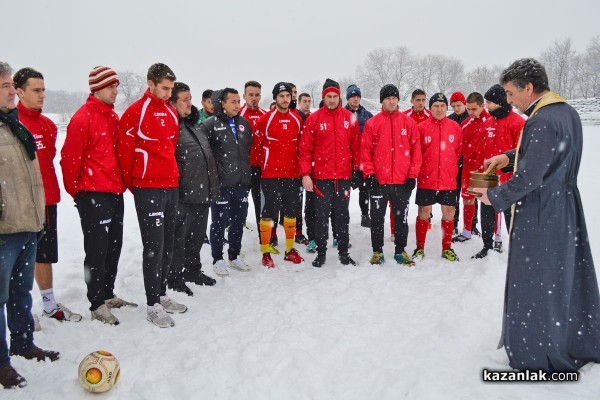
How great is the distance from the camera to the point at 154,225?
4.28 m

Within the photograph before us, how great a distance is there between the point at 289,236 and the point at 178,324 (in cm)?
260

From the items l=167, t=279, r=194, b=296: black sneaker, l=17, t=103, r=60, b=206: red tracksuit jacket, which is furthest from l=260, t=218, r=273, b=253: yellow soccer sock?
l=17, t=103, r=60, b=206: red tracksuit jacket

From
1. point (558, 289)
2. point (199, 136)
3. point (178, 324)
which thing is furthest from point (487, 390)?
point (199, 136)

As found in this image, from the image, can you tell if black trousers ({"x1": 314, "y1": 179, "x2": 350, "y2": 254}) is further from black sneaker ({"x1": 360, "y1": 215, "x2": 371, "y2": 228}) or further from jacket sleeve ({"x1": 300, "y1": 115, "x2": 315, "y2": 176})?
black sneaker ({"x1": 360, "y1": 215, "x2": 371, "y2": 228})

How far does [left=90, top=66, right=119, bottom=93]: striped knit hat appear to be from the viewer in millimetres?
4180

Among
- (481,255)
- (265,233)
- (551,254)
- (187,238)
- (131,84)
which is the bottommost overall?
(481,255)

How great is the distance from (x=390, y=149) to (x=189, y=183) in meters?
2.93

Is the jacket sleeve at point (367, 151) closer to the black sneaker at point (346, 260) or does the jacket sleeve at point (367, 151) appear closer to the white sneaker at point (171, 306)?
the black sneaker at point (346, 260)

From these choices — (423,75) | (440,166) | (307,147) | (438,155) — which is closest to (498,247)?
(440,166)

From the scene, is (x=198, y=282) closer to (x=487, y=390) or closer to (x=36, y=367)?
(x=36, y=367)

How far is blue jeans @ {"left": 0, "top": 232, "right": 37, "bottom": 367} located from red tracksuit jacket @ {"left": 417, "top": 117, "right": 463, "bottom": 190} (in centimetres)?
514

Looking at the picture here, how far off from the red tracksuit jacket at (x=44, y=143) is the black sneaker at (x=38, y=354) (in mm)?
1460

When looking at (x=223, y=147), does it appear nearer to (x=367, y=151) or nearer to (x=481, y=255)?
(x=367, y=151)

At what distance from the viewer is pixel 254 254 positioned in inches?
271
